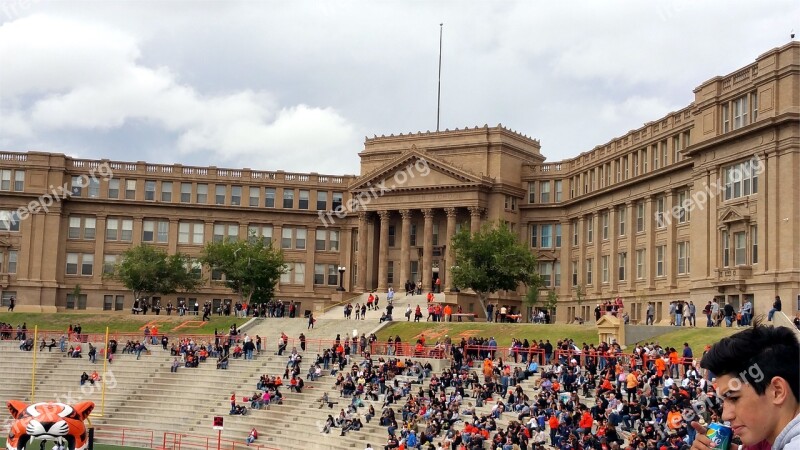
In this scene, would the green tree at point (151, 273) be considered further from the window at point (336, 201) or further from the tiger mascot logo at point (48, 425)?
the tiger mascot logo at point (48, 425)

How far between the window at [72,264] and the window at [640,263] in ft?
172

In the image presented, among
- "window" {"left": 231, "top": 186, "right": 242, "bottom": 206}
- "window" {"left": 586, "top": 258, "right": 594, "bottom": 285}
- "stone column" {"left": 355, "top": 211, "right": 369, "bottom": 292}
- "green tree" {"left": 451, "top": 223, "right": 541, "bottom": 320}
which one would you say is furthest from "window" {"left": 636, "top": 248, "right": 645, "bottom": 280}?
"window" {"left": 231, "top": 186, "right": 242, "bottom": 206}

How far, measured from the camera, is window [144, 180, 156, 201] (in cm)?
9656

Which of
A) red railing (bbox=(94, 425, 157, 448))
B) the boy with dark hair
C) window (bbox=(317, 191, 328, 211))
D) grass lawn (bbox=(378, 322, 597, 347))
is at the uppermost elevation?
window (bbox=(317, 191, 328, 211))

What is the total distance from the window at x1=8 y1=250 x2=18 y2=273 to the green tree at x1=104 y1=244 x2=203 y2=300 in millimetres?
8659

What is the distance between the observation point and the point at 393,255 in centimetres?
9244

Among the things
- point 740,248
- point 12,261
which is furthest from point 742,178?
point 12,261

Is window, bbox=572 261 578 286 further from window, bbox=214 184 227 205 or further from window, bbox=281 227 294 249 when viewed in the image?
window, bbox=214 184 227 205

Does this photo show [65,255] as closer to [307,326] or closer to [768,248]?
[307,326]

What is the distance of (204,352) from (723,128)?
33.9 m

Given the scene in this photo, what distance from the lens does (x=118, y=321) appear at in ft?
262

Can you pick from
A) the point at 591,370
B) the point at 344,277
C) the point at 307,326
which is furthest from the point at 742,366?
the point at 344,277

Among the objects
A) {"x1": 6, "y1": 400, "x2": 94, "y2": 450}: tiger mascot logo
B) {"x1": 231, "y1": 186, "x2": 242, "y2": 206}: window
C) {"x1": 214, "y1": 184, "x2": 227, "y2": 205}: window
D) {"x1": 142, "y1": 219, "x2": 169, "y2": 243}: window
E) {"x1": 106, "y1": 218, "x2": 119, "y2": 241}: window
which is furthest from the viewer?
{"x1": 231, "y1": 186, "x2": 242, "y2": 206}: window

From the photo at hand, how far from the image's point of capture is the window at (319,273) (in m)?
98.8
